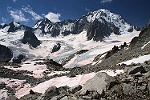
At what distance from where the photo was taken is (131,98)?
1664 centimetres

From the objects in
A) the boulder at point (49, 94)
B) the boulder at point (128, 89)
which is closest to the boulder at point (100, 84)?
the boulder at point (128, 89)

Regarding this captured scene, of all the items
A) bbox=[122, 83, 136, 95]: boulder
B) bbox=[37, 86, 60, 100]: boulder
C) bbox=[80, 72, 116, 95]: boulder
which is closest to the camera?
bbox=[122, 83, 136, 95]: boulder

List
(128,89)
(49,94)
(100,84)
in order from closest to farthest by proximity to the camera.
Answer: (128,89) < (100,84) < (49,94)

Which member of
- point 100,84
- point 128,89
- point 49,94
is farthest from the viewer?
point 49,94

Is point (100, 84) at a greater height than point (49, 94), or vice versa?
point (100, 84)

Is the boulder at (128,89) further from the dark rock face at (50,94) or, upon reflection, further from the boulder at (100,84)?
the dark rock face at (50,94)

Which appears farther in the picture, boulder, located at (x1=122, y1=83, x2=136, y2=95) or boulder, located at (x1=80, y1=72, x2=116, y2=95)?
boulder, located at (x1=80, y1=72, x2=116, y2=95)

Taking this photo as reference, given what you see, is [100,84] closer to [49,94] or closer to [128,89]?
[128,89]

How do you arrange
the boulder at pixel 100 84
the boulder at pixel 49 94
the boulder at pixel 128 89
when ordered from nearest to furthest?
the boulder at pixel 128 89 → the boulder at pixel 100 84 → the boulder at pixel 49 94

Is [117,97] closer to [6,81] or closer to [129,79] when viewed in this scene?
[129,79]

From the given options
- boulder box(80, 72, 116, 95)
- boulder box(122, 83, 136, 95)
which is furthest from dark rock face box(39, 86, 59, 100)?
boulder box(122, 83, 136, 95)

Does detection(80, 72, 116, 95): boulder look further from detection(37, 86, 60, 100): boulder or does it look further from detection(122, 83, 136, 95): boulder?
detection(37, 86, 60, 100): boulder

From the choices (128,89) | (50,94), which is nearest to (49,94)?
(50,94)

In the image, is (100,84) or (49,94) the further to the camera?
(49,94)
